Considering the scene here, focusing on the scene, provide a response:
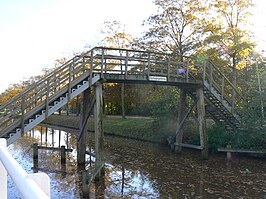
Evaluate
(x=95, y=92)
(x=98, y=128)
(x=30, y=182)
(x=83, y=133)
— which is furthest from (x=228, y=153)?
(x=30, y=182)

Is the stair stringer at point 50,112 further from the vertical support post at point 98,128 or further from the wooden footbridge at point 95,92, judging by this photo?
the vertical support post at point 98,128

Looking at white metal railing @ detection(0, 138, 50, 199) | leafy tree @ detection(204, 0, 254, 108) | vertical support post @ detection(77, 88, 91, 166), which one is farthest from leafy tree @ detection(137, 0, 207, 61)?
white metal railing @ detection(0, 138, 50, 199)

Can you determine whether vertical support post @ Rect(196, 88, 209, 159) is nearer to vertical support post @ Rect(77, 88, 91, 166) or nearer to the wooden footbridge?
the wooden footbridge

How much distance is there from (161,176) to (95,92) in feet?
13.5

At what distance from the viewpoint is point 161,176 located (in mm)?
11383

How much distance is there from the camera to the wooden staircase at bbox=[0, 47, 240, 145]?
9.52 meters

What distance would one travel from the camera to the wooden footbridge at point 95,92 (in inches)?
379

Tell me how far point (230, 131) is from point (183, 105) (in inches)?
111

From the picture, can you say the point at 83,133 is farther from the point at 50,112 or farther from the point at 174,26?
the point at 174,26

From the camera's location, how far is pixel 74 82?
11.0 metres

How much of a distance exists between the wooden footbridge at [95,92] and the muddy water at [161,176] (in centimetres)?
115

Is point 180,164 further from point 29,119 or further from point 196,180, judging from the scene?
point 29,119

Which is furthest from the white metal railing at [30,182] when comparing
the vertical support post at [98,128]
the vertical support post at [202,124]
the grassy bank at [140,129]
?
the grassy bank at [140,129]

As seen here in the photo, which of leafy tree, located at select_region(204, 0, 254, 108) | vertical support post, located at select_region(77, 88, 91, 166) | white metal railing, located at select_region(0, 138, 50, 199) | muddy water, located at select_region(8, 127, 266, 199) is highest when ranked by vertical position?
leafy tree, located at select_region(204, 0, 254, 108)
